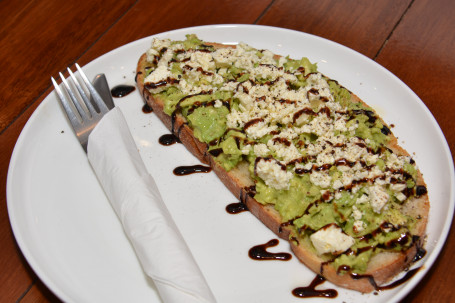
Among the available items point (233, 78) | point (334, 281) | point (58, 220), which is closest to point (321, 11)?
point (233, 78)

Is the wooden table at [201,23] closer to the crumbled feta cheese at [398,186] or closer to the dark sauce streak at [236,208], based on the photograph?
the crumbled feta cheese at [398,186]

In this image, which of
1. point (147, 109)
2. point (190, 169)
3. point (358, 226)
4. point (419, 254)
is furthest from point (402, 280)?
point (147, 109)

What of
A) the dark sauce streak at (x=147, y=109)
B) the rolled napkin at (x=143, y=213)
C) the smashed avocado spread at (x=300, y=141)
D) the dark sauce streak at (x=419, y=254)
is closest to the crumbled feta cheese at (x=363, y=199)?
the smashed avocado spread at (x=300, y=141)

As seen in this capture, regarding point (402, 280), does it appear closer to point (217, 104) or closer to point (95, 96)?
point (217, 104)

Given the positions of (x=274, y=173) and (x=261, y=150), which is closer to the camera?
(x=274, y=173)

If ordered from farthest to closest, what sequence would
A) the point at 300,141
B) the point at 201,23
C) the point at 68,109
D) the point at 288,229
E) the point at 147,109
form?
the point at 201,23 → the point at 147,109 → the point at 68,109 → the point at 300,141 → the point at 288,229

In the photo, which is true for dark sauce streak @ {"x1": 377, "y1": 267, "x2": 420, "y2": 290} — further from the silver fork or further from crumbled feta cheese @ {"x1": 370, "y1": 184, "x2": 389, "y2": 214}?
the silver fork
